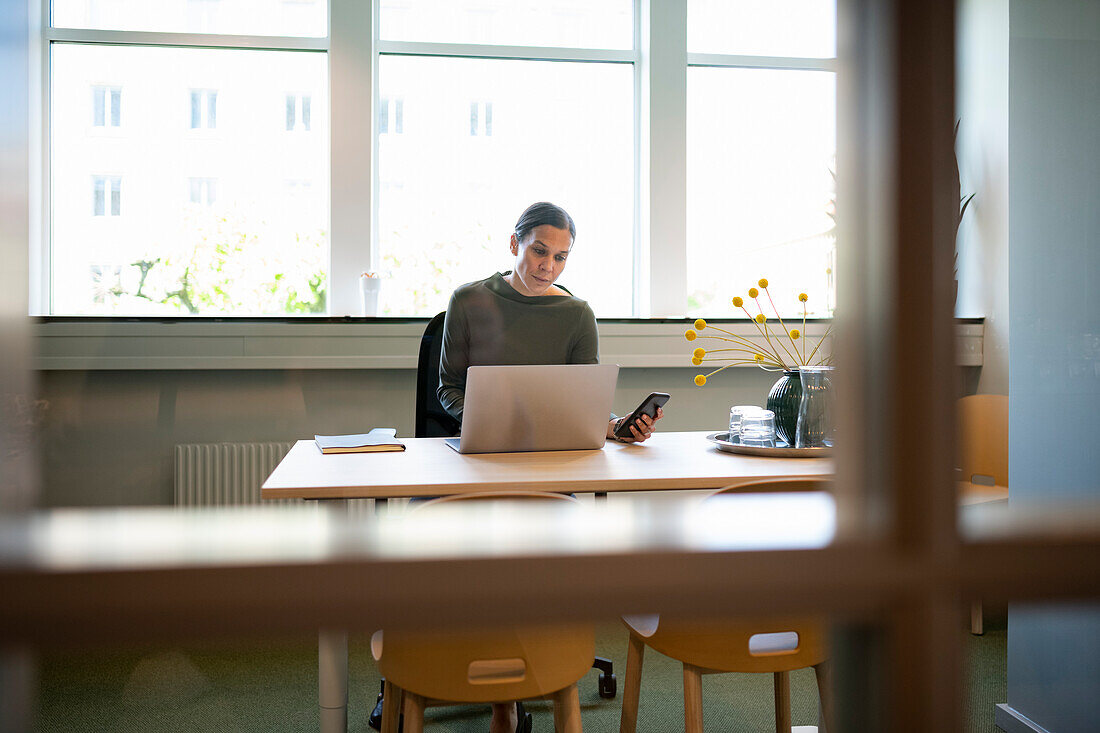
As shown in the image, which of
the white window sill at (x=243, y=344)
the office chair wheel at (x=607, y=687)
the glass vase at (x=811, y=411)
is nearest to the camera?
the glass vase at (x=811, y=411)

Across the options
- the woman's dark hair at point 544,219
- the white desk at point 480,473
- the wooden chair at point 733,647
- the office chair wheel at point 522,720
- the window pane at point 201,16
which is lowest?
the office chair wheel at point 522,720

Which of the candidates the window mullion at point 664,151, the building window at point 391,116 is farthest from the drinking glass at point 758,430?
the building window at point 391,116

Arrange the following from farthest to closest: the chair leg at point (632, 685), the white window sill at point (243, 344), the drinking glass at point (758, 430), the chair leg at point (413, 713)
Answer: the white window sill at point (243, 344)
the drinking glass at point (758, 430)
the chair leg at point (632, 685)
the chair leg at point (413, 713)

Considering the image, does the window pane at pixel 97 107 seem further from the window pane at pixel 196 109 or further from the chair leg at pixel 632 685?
the chair leg at pixel 632 685

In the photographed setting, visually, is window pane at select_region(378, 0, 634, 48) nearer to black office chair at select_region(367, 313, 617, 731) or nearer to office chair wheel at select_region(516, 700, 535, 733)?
black office chair at select_region(367, 313, 617, 731)

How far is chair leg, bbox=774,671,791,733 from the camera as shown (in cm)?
182

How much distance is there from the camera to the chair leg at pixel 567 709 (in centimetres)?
155

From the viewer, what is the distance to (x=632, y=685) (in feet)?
5.93

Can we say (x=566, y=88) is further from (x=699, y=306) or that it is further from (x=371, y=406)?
(x=371, y=406)

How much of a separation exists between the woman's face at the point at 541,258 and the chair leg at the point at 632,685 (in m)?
1.44

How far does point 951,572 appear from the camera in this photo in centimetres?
23

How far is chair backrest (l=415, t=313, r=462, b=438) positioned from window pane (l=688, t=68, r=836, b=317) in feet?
5.82

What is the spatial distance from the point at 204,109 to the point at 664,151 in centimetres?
222

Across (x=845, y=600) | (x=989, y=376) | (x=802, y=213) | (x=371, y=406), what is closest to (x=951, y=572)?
(x=845, y=600)
